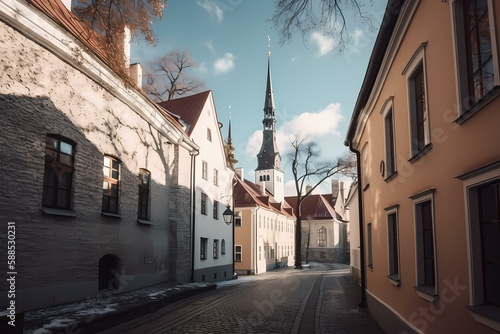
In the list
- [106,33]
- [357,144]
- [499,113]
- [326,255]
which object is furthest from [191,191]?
[326,255]

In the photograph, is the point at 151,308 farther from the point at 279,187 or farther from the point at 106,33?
the point at 279,187

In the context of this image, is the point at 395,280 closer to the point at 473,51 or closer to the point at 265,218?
the point at 473,51

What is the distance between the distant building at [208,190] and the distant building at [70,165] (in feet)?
16.1

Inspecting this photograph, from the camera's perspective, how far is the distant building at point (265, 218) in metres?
40.4

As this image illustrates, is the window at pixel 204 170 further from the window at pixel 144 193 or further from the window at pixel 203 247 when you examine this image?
the window at pixel 144 193

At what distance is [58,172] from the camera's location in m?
11.0

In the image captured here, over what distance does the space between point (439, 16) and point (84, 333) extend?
8728mm

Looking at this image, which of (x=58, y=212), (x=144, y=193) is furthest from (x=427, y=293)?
(x=144, y=193)

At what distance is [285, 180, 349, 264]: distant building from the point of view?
65.4m

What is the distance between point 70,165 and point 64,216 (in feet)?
4.80

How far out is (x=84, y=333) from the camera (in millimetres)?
8656

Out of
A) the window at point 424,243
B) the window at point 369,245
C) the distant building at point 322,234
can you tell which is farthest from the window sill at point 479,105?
the distant building at point 322,234

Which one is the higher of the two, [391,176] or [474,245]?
[391,176]

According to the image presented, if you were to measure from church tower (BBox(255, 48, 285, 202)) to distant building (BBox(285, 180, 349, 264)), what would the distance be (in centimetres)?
575
